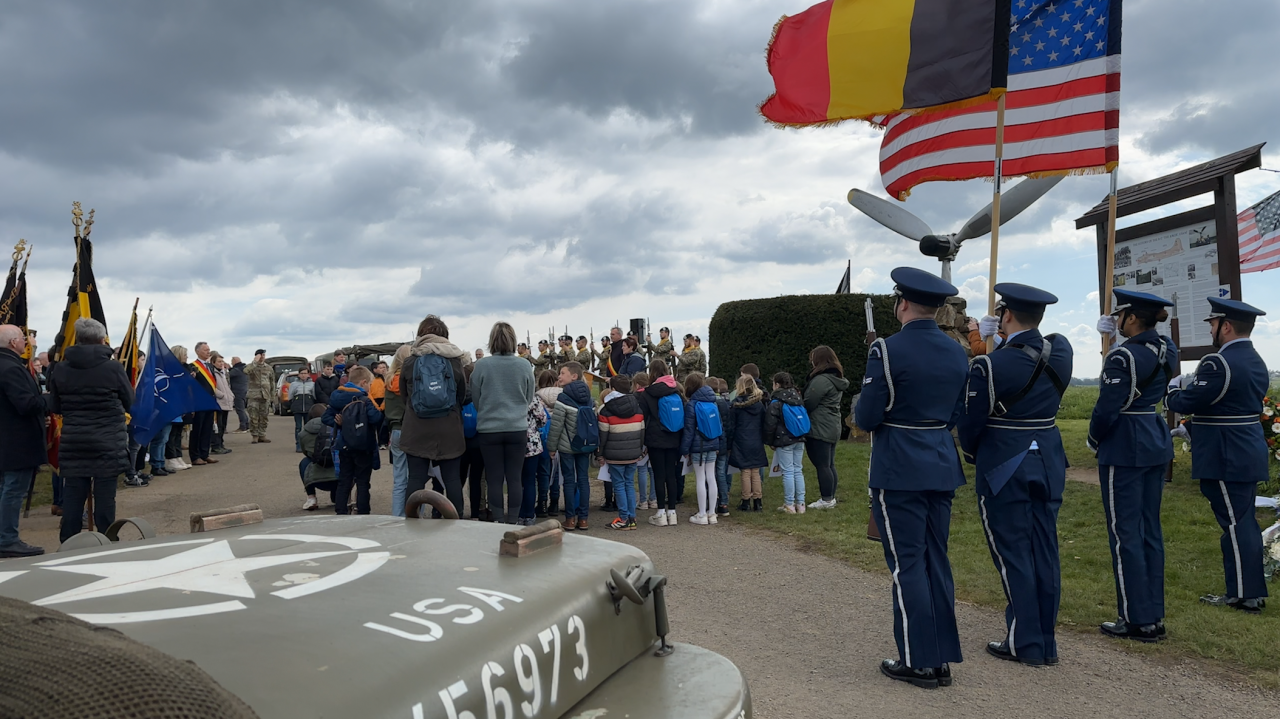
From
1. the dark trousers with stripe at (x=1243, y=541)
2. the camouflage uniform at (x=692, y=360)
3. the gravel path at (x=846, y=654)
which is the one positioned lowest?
the gravel path at (x=846, y=654)

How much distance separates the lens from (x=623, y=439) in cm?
909

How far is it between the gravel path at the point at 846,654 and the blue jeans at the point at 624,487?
1.48 ft

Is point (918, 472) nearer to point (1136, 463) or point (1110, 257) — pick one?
point (1136, 463)

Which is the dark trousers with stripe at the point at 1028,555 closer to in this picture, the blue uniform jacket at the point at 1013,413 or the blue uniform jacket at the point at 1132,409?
the blue uniform jacket at the point at 1013,413

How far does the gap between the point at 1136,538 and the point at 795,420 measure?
458 centimetres

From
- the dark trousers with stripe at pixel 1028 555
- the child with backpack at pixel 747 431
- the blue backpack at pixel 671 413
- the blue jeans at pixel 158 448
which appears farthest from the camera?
the blue jeans at pixel 158 448

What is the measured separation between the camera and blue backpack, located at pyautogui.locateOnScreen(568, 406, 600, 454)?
8867mm

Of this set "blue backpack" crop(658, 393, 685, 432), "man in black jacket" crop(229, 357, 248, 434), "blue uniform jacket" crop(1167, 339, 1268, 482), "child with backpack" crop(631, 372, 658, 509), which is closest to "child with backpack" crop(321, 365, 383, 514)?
Answer: "child with backpack" crop(631, 372, 658, 509)

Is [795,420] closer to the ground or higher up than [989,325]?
closer to the ground

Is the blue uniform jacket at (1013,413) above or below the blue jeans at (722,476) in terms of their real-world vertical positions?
above

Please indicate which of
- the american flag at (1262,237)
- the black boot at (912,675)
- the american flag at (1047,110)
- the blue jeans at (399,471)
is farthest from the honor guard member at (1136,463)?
the american flag at (1262,237)

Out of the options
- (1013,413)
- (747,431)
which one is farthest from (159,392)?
(1013,413)

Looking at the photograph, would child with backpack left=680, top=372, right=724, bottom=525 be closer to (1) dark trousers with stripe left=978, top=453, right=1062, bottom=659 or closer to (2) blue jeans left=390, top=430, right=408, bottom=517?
(2) blue jeans left=390, top=430, right=408, bottom=517

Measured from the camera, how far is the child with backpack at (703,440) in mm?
9312
